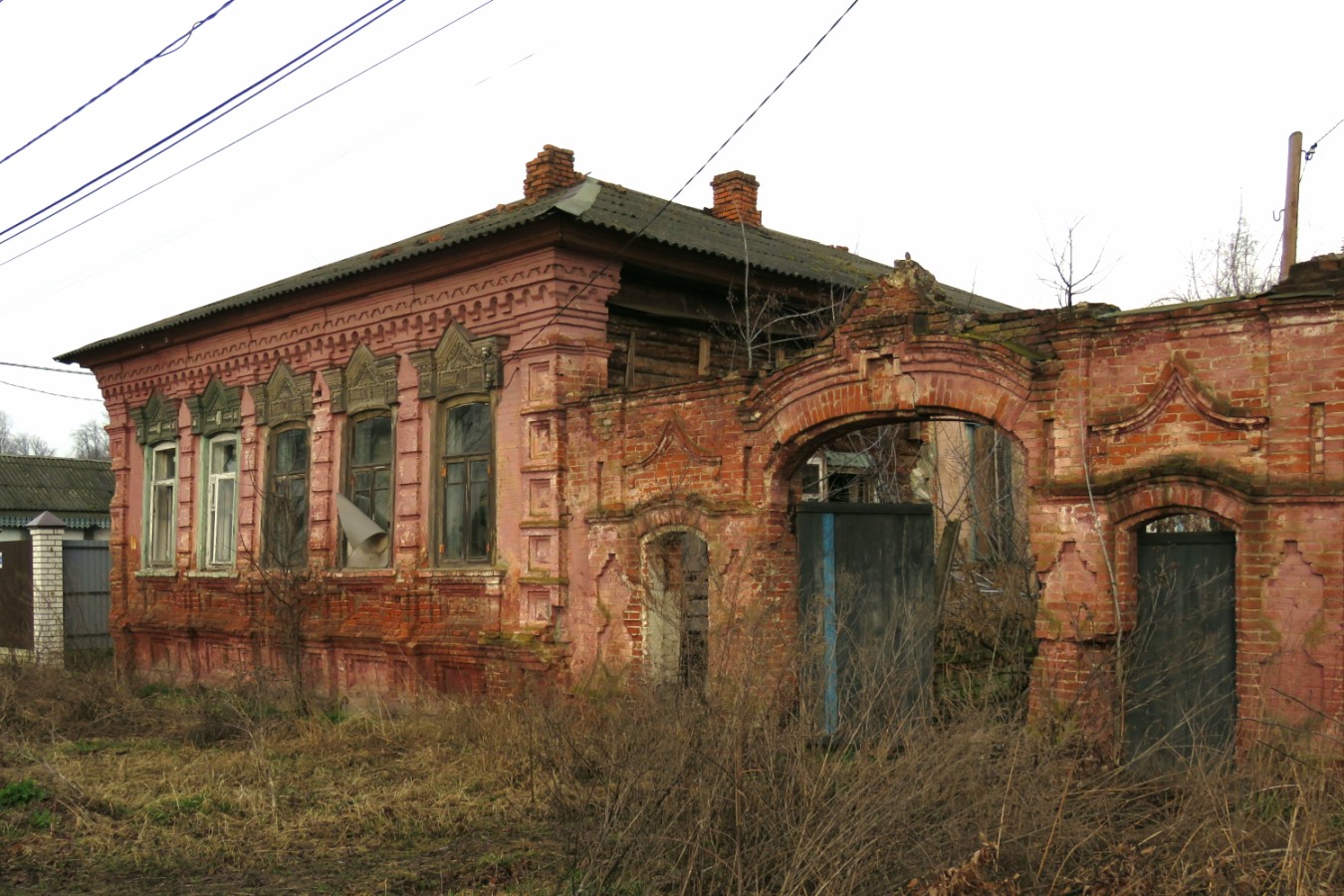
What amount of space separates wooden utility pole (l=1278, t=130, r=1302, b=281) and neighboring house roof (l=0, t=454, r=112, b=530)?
23380mm

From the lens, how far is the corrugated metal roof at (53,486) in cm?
2841

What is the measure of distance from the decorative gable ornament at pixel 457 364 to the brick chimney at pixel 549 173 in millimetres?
2706

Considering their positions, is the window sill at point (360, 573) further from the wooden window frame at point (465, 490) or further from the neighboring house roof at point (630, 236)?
the neighboring house roof at point (630, 236)

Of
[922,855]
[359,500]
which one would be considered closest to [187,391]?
[359,500]

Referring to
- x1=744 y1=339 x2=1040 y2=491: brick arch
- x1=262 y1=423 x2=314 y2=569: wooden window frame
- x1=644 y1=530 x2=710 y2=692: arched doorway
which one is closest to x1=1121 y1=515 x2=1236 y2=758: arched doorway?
x1=744 y1=339 x2=1040 y2=491: brick arch

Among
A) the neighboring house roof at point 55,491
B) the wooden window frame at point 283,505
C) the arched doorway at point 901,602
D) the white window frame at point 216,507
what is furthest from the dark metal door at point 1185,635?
the neighboring house roof at point 55,491

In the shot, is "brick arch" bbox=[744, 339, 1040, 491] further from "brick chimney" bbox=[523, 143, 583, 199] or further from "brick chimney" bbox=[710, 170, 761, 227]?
"brick chimney" bbox=[710, 170, 761, 227]

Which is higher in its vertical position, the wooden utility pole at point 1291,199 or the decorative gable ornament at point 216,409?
the wooden utility pole at point 1291,199

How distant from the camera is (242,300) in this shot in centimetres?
1631

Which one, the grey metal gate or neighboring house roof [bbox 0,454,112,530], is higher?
neighboring house roof [bbox 0,454,112,530]

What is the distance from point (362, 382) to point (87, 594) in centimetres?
899

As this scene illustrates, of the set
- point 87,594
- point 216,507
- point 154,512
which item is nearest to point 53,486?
point 87,594

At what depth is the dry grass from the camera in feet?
17.2

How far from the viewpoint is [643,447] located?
11461mm
